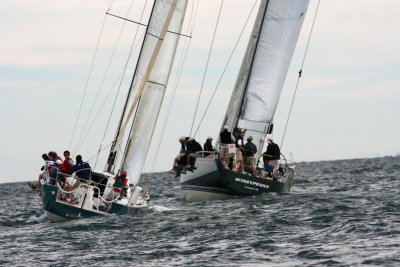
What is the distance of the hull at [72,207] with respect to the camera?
2233 centimetres

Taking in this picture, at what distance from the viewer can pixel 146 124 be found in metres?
26.2

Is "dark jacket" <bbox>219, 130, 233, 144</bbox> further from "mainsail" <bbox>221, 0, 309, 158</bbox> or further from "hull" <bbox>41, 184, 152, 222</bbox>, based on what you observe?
"hull" <bbox>41, 184, 152, 222</bbox>

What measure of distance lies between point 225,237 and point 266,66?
13721 millimetres

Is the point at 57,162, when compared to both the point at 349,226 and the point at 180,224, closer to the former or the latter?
the point at 180,224

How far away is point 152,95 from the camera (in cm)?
2642

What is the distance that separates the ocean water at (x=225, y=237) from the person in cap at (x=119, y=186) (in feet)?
2.31

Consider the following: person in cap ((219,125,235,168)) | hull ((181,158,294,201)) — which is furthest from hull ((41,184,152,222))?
person in cap ((219,125,235,168))

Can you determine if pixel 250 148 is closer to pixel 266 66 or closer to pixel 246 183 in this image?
pixel 246 183

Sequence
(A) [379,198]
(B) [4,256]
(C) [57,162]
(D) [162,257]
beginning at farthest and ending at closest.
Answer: (A) [379,198], (C) [57,162], (B) [4,256], (D) [162,257]

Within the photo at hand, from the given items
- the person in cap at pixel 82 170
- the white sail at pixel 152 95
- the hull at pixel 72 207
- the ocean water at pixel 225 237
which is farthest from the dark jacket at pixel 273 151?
the person in cap at pixel 82 170

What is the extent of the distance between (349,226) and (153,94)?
28.6ft

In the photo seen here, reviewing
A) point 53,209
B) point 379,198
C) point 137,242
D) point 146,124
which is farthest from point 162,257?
point 379,198

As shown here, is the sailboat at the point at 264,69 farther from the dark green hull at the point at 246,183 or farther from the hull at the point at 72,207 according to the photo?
the hull at the point at 72,207

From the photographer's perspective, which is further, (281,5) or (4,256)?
(281,5)
